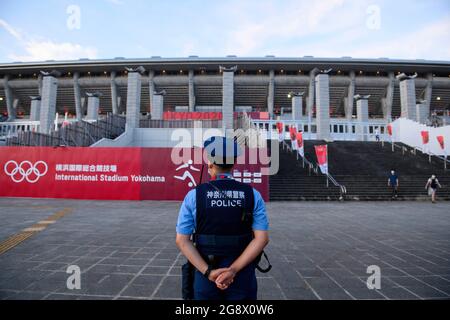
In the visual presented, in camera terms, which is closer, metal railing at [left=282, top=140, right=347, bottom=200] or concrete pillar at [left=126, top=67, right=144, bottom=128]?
metal railing at [left=282, top=140, right=347, bottom=200]

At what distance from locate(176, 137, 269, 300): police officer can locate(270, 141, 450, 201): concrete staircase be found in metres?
12.6

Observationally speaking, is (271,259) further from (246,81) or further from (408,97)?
(246,81)

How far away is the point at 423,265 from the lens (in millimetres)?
4328

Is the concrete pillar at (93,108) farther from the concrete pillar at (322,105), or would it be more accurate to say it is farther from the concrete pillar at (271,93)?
the concrete pillar at (322,105)

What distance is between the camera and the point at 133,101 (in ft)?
Result: 87.9

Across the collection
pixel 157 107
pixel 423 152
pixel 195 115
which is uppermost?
pixel 157 107

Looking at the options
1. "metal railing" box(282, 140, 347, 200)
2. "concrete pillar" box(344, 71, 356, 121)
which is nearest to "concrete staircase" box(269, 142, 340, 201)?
"metal railing" box(282, 140, 347, 200)

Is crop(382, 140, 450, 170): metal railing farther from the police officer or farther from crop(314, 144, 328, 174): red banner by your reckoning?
→ the police officer

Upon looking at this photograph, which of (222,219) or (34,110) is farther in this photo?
(34,110)

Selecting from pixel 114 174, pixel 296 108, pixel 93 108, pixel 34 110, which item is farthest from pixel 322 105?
pixel 34 110

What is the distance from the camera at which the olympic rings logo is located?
14305 mm

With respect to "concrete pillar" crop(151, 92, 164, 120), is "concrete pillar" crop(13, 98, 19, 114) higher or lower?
higher

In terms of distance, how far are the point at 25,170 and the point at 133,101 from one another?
14451mm
